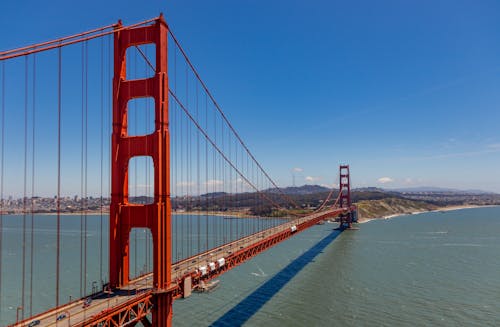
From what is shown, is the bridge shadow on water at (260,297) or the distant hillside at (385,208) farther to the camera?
the distant hillside at (385,208)

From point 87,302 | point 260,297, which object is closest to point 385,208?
point 260,297

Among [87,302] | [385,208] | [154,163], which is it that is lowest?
[385,208]

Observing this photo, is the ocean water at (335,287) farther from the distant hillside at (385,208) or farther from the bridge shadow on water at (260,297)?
the distant hillside at (385,208)

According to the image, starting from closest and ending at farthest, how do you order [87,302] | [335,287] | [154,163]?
[87,302], [154,163], [335,287]

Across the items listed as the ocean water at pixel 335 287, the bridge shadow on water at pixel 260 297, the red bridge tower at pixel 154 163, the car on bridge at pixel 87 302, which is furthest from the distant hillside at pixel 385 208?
the car on bridge at pixel 87 302

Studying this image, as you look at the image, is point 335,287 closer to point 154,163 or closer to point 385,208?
point 154,163

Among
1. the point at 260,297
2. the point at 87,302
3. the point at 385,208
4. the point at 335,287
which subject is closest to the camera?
the point at 87,302

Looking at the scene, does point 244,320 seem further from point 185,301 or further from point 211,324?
point 185,301

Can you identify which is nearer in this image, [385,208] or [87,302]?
[87,302]
